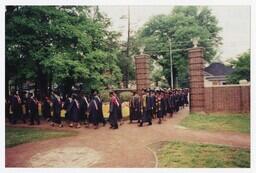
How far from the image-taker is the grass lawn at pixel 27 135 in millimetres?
10691

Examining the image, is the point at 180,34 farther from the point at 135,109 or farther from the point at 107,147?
the point at 107,147

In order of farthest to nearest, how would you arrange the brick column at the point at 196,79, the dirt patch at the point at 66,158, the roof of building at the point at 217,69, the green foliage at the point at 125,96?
1. the roof of building at the point at 217,69
2. the green foliage at the point at 125,96
3. the brick column at the point at 196,79
4. the dirt patch at the point at 66,158

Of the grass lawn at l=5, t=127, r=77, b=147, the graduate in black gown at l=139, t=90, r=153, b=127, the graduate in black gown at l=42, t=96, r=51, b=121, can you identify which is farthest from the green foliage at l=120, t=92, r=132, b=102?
the grass lawn at l=5, t=127, r=77, b=147

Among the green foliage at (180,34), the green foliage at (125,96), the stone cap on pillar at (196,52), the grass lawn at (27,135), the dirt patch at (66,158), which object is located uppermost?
the green foliage at (180,34)

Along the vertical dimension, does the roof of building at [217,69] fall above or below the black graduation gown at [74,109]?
above

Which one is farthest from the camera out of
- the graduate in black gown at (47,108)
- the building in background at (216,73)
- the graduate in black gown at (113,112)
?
the building in background at (216,73)

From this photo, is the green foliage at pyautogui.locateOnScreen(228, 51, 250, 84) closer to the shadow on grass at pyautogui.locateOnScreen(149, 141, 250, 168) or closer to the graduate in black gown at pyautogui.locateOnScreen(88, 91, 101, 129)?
the graduate in black gown at pyautogui.locateOnScreen(88, 91, 101, 129)

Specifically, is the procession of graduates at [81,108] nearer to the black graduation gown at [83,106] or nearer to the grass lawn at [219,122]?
the black graduation gown at [83,106]

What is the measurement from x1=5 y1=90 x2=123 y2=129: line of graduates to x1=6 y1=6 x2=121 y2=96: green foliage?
91cm

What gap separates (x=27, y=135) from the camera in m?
11.6

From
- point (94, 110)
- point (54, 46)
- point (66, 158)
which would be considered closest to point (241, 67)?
point (94, 110)

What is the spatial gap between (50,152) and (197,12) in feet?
102

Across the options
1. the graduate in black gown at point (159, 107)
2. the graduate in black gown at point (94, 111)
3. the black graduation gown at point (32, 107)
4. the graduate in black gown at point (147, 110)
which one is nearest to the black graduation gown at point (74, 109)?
the graduate in black gown at point (94, 111)

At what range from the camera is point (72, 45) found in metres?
14.4
